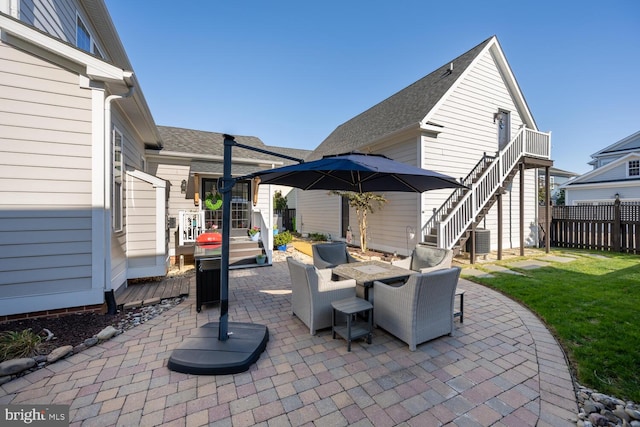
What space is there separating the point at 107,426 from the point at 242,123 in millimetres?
2864

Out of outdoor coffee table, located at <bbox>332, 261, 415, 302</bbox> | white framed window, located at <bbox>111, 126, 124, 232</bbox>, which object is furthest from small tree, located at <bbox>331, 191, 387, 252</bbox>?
white framed window, located at <bbox>111, 126, 124, 232</bbox>

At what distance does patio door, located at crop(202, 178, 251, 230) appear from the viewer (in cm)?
898

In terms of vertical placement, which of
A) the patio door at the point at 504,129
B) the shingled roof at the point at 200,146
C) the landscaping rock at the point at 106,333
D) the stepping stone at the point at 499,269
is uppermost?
the patio door at the point at 504,129

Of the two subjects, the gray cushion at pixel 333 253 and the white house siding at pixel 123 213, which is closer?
the white house siding at pixel 123 213

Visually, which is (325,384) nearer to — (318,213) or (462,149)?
(462,149)

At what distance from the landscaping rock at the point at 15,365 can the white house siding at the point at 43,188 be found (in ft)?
4.44

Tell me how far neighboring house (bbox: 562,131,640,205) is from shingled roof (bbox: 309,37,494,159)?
1256cm

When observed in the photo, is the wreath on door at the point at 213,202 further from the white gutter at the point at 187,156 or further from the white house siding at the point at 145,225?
the white house siding at the point at 145,225

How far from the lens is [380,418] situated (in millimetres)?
2092

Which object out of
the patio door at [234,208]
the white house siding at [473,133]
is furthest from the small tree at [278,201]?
the white house siding at [473,133]

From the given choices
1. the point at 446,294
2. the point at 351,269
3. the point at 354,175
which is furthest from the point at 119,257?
the point at 446,294

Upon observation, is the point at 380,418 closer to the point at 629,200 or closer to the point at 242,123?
the point at 242,123

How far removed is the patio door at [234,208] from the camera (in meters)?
8.98

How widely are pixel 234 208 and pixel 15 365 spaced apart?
6962mm
